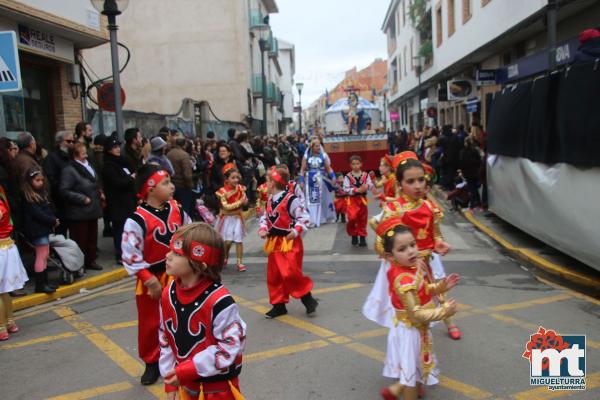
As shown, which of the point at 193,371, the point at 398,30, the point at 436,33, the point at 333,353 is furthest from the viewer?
the point at 398,30

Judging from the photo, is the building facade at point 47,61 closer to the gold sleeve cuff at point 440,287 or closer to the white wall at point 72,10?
the white wall at point 72,10

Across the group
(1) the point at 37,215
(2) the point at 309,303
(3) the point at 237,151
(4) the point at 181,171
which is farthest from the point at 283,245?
(3) the point at 237,151

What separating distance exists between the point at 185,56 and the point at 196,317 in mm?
29254

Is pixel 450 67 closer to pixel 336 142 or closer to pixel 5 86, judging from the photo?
pixel 336 142

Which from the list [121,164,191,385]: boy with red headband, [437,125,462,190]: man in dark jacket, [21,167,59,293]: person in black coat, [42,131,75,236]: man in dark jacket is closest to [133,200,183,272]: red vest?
Result: [121,164,191,385]: boy with red headband

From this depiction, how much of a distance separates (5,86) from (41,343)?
275cm

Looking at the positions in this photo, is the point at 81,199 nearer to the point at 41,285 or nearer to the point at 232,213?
the point at 41,285

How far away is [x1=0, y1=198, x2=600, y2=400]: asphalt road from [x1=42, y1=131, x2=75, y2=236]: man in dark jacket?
1430mm

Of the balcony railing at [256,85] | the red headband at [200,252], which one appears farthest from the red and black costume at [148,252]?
the balcony railing at [256,85]

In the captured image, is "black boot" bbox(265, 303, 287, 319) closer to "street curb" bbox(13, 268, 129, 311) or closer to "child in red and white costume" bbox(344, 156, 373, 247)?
"street curb" bbox(13, 268, 129, 311)

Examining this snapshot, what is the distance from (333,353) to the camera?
5070mm

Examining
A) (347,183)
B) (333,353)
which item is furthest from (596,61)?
(347,183)

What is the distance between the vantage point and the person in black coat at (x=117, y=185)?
27.9 feet

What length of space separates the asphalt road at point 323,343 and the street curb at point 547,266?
24 centimetres
